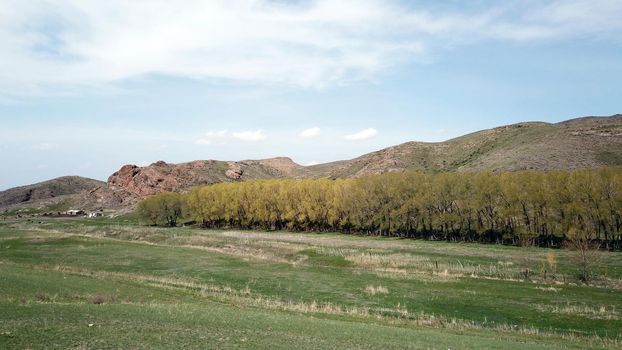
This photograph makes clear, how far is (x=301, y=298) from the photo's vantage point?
41594 mm

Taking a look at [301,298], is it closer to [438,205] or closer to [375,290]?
[375,290]

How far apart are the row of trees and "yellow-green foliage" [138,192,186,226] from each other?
3938mm

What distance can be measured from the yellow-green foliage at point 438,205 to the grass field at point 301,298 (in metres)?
10.6

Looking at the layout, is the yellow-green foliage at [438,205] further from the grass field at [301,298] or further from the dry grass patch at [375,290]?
the dry grass patch at [375,290]

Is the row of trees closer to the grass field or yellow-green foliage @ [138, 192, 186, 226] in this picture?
yellow-green foliage @ [138, 192, 186, 226]

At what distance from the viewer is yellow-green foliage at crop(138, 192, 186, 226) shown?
153 metres

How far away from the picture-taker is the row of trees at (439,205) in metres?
81.4

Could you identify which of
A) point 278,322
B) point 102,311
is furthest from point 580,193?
point 102,311

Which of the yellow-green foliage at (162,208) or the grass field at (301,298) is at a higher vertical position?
the yellow-green foliage at (162,208)

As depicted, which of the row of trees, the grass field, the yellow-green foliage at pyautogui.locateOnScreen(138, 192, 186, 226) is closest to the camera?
the grass field

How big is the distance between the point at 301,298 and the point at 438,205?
234 ft

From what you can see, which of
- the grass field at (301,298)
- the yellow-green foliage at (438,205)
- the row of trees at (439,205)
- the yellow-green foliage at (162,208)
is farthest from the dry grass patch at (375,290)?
the yellow-green foliage at (162,208)

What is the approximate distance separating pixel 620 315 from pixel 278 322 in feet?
93.3

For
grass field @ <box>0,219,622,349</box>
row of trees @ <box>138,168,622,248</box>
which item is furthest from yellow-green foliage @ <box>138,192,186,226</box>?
grass field @ <box>0,219,622,349</box>
